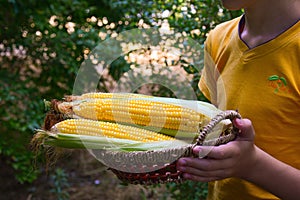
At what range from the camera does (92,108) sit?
1217 millimetres

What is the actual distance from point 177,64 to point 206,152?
1225 millimetres

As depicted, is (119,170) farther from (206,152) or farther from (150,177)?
(206,152)

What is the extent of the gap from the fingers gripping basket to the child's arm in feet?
0.06

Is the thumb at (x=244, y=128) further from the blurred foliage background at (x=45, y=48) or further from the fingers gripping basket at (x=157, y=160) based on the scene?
the blurred foliage background at (x=45, y=48)

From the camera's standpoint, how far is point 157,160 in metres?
0.98

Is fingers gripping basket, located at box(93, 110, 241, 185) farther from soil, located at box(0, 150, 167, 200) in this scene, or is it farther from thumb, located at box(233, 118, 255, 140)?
soil, located at box(0, 150, 167, 200)

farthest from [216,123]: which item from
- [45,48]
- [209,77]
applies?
[45,48]

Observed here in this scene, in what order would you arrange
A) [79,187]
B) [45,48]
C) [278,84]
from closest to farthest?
[278,84]
[45,48]
[79,187]

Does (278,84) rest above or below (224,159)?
above

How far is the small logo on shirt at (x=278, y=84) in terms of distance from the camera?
42.9 inches

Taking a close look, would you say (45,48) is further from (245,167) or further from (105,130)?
(245,167)

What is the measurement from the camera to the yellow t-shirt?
1.10 metres

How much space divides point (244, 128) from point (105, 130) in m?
0.35

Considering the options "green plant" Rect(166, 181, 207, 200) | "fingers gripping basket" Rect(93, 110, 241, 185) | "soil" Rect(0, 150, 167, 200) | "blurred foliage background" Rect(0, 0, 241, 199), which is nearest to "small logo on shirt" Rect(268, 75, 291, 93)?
"fingers gripping basket" Rect(93, 110, 241, 185)
